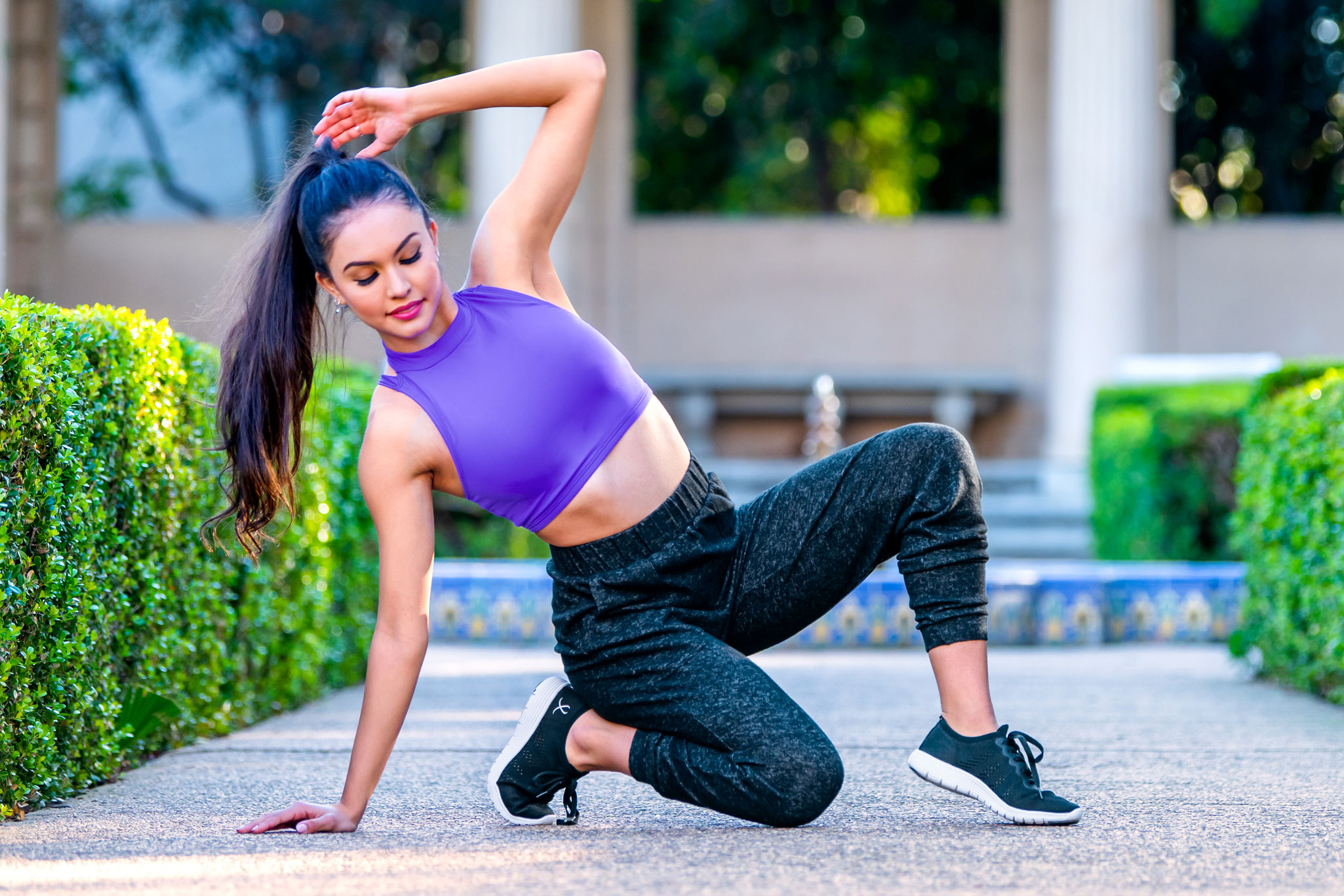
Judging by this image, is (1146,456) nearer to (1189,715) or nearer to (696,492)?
(1189,715)

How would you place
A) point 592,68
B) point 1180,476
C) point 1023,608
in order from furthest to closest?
point 1180,476
point 1023,608
point 592,68

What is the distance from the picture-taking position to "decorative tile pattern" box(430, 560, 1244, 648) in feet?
21.4

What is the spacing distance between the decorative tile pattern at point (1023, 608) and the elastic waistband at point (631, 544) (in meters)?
3.78

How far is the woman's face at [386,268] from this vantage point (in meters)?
2.50

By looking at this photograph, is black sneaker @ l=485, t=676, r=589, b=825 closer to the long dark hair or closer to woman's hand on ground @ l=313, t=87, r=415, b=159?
the long dark hair

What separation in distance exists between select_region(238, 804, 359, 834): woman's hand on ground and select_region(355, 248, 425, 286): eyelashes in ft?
3.17

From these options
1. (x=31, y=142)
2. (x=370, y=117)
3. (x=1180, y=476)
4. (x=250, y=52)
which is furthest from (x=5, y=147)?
(x=370, y=117)

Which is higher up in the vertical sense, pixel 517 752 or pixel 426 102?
pixel 426 102

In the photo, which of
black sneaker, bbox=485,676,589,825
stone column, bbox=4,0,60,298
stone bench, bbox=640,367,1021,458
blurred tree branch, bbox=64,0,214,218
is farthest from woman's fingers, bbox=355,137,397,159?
blurred tree branch, bbox=64,0,214,218

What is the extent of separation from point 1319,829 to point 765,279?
11.2 metres

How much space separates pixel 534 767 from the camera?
9.07 feet

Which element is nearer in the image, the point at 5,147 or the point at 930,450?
the point at 930,450

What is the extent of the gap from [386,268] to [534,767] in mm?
1009

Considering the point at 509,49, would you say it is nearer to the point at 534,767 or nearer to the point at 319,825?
the point at 534,767
